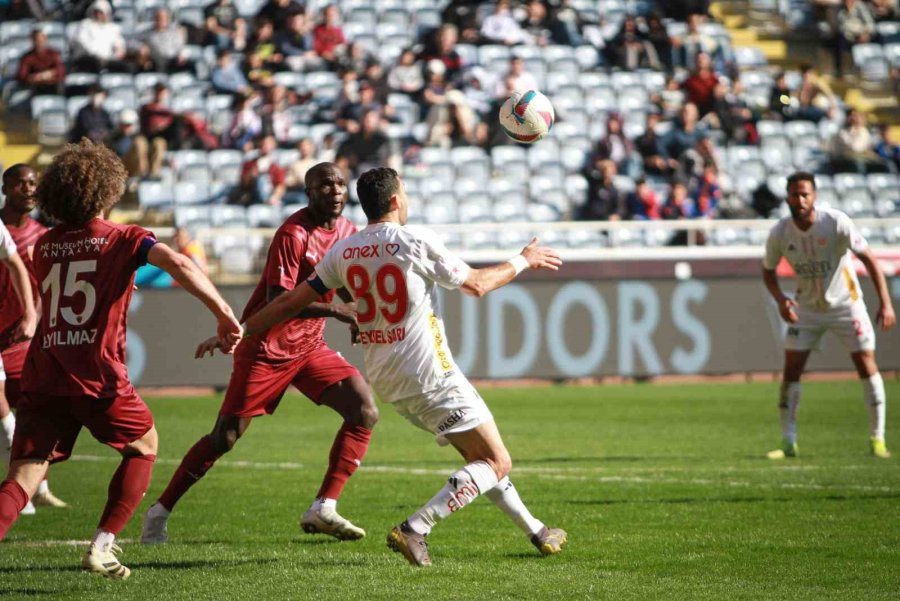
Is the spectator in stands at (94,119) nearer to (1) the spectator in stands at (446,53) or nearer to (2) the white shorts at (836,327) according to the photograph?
(1) the spectator in stands at (446,53)

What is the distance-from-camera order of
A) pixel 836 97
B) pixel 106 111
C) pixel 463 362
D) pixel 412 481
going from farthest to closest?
pixel 836 97 < pixel 106 111 < pixel 463 362 < pixel 412 481

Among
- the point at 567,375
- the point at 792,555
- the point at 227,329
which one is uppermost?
the point at 227,329

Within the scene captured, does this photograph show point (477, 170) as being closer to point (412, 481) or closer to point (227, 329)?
point (412, 481)

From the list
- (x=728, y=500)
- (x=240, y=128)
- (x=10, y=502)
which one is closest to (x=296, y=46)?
(x=240, y=128)

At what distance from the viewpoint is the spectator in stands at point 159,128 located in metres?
23.2

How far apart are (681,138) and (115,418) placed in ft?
64.1

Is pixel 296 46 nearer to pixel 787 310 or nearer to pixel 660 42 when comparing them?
pixel 660 42

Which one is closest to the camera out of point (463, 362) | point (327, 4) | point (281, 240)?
point (281, 240)

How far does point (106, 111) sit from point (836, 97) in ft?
49.0

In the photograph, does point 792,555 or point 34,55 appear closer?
point 792,555

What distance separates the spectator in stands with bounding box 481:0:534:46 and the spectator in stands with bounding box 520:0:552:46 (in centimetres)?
54

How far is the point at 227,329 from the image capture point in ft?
22.6

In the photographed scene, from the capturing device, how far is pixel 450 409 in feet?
24.4

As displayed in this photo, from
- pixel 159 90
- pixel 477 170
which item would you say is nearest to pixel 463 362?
pixel 477 170
